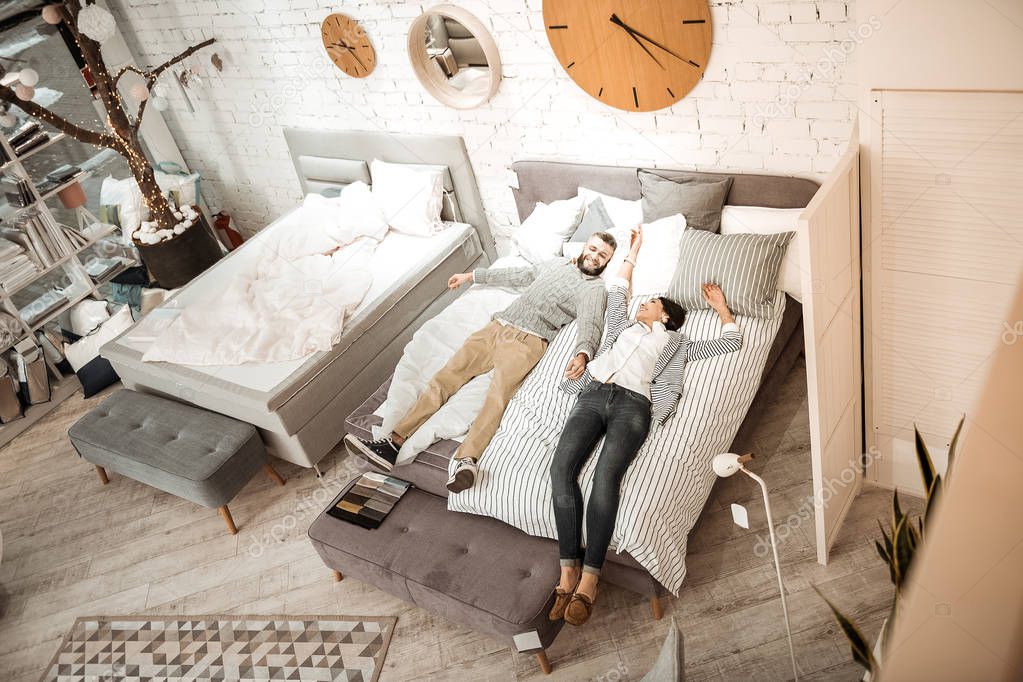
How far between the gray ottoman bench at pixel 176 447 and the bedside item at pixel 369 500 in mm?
702

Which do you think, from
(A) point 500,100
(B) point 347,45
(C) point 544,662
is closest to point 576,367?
(C) point 544,662

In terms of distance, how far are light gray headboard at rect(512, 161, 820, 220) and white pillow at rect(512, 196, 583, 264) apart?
13cm

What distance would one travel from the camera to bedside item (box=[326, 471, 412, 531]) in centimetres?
313

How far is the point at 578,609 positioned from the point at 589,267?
1.65 m

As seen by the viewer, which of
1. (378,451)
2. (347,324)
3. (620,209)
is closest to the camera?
(378,451)

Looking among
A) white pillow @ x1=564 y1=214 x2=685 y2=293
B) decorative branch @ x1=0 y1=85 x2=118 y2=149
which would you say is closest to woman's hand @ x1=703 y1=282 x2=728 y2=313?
white pillow @ x1=564 y1=214 x2=685 y2=293

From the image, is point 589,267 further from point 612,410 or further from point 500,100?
point 500,100

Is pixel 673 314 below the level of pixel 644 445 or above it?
above

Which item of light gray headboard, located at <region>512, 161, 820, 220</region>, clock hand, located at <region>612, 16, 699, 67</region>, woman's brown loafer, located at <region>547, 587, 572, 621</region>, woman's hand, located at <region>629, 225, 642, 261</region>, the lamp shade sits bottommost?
woman's brown loafer, located at <region>547, 587, 572, 621</region>

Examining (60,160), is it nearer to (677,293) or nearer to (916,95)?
(677,293)

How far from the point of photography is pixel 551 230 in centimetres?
396

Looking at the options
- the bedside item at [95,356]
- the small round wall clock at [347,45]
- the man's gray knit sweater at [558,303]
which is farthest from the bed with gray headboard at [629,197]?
the bedside item at [95,356]

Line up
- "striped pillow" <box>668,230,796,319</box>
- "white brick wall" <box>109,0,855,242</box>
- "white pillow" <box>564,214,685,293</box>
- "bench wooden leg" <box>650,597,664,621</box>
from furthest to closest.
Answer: "white pillow" <box>564,214,685,293</box> < "striped pillow" <box>668,230,796,319</box> < "white brick wall" <box>109,0,855,242</box> < "bench wooden leg" <box>650,597,664,621</box>

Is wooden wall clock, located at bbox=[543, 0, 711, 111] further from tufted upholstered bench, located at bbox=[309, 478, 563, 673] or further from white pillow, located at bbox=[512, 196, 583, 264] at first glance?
tufted upholstered bench, located at bbox=[309, 478, 563, 673]
